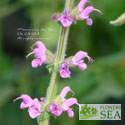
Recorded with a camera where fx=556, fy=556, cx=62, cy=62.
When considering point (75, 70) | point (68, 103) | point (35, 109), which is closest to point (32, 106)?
point (35, 109)

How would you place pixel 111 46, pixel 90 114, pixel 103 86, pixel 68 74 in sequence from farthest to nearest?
pixel 111 46 < pixel 103 86 < pixel 90 114 < pixel 68 74

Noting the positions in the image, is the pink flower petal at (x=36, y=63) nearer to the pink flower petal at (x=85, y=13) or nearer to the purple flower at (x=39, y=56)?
the purple flower at (x=39, y=56)

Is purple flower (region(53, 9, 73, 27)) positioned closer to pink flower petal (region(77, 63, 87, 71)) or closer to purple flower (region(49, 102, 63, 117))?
pink flower petal (region(77, 63, 87, 71))

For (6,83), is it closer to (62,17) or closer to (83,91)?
(83,91)

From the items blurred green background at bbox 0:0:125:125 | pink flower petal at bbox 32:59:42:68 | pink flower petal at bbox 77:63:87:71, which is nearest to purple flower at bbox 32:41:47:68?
pink flower petal at bbox 32:59:42:68

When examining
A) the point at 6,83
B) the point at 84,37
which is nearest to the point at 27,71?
the point at 6,83

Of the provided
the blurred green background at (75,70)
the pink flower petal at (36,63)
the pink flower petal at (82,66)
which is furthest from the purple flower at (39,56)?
the blurred green background at (75,70)

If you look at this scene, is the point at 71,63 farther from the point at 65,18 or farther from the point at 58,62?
the point at 65,18
